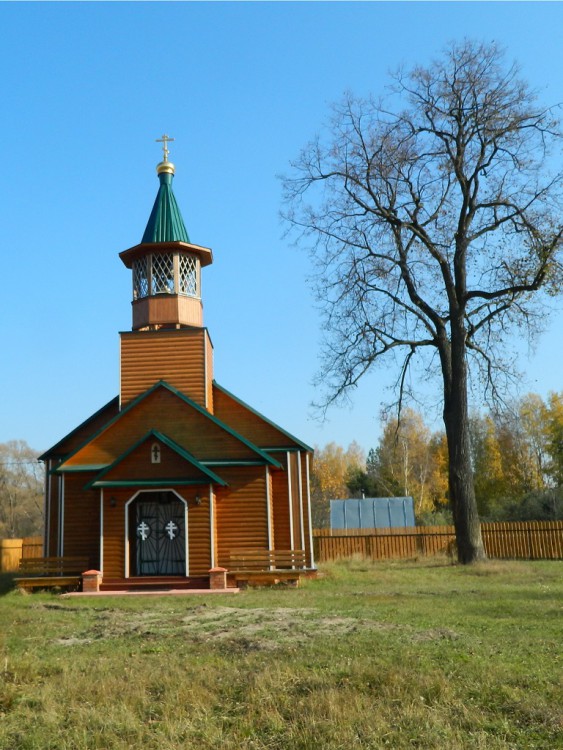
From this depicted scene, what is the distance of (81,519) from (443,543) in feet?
51.4

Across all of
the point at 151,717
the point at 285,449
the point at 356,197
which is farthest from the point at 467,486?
the point at 151,717

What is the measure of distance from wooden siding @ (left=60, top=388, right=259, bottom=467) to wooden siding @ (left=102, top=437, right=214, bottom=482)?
939 mm

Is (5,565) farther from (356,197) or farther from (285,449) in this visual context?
(356,197)

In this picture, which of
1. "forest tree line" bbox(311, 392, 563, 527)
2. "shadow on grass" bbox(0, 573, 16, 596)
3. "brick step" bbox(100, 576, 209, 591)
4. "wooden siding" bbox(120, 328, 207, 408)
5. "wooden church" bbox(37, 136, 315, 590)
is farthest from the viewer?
"forest tree line" bbox(311, 392, 563, 527)

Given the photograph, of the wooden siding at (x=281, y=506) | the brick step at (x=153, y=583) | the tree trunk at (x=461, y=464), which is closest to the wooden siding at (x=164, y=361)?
the wooden siding at (x=281, y=506)

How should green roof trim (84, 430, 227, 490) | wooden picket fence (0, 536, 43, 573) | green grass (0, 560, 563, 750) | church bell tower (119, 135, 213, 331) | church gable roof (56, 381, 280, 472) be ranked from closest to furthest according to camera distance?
green grass (0, 560, 563, 750) < green roof trim (84, 430, 227, 490) < church gable roof (56, 381, 280, 472) < church bell tower (119, 135, 213, 331) < wooden picket fence (0, 536, 43, 573)

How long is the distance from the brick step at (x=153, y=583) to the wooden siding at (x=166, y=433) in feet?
10.3

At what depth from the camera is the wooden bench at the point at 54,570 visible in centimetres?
1880

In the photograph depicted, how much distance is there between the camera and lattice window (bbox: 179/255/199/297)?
22.8 metres

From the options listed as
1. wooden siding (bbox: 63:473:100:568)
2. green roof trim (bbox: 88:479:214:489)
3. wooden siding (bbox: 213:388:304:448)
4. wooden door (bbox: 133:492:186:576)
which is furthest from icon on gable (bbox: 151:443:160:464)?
wooden siding (bbox: 213:388:304:448)

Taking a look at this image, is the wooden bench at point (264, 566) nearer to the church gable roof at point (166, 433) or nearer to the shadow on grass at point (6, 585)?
the church gable roof at point (166, 433)

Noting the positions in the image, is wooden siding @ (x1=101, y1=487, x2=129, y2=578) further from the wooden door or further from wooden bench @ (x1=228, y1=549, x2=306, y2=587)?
wooden bench @ (x1=228, y1=549, x2=306, y2=587)

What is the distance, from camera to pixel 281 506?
21234mm

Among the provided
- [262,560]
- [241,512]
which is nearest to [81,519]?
[241,512]
